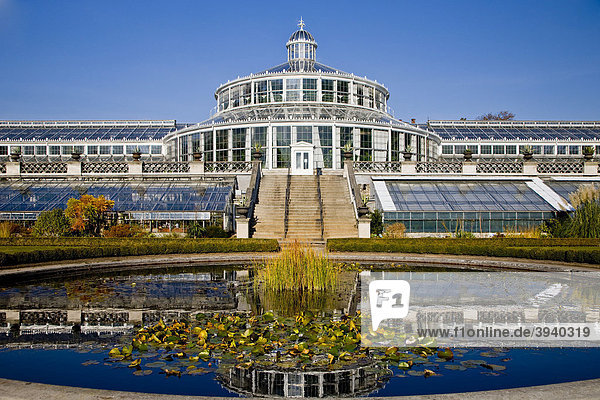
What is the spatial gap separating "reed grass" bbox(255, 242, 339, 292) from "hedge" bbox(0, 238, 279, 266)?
9.24 metres

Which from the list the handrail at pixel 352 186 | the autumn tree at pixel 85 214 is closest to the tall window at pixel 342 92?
the handrail at pixel 352 186

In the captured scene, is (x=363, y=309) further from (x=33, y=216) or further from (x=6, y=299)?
(x=33, y=216)

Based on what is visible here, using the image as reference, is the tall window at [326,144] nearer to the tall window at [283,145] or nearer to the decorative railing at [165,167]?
the tall window at [283,145]

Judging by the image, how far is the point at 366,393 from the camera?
6.73 meters

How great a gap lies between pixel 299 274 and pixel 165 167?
1054 inches

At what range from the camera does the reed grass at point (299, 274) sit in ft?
46.2

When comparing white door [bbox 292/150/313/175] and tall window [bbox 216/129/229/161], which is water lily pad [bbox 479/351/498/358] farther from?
tall window [bbox 216/129/229/161]

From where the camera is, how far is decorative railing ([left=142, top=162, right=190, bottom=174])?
38312 millimetres

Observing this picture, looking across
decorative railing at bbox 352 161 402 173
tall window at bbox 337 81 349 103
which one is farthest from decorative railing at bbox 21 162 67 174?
tall window at bbox 337 81 349 103

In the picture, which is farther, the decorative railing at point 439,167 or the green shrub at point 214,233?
the decorative railing at point 439,167

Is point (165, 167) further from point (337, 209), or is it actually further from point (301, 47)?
point (301, 47)

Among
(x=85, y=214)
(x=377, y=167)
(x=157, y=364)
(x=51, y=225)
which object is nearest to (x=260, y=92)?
(x=377, y=167)

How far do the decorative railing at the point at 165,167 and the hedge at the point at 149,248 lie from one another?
1485cm

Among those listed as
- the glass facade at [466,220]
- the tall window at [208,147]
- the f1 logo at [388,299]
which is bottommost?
the f1 logo at [388,299]
